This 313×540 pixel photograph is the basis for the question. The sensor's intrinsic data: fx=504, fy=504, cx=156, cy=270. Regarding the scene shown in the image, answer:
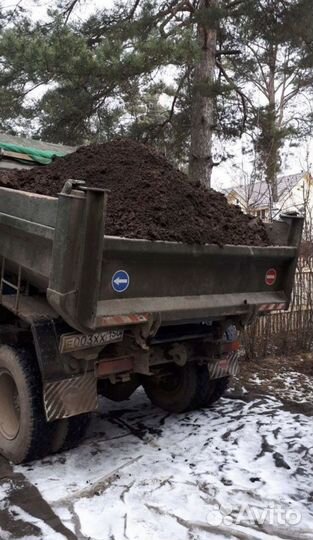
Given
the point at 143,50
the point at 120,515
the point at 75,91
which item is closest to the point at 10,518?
the point at 120,515

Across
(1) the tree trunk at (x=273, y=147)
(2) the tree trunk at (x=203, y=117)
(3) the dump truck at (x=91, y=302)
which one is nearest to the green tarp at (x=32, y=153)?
(3) the dump truck at (x=91, y=302)

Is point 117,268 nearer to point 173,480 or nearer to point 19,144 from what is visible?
point 173,480

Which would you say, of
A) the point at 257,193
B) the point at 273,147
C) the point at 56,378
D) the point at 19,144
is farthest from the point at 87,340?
A: the point at 273,147

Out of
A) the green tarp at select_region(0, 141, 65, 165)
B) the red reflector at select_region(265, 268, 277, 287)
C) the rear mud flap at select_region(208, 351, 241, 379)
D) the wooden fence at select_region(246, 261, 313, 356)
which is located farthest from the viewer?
the wooden fence at select_region(246, 261, 313, 356)

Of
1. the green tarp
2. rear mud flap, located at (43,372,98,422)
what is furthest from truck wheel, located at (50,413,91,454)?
the green tarp

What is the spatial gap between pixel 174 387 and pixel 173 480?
154 cm

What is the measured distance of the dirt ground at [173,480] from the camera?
2.91 m

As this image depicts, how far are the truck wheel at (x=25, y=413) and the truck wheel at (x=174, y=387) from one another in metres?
1.34

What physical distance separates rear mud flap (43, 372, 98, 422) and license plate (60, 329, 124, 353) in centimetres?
32

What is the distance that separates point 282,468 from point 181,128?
9.39 meters

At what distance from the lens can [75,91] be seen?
10.0m

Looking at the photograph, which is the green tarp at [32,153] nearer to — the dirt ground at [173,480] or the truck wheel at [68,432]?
the dirt ground at [173,480]

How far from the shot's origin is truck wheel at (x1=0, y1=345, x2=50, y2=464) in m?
3.69

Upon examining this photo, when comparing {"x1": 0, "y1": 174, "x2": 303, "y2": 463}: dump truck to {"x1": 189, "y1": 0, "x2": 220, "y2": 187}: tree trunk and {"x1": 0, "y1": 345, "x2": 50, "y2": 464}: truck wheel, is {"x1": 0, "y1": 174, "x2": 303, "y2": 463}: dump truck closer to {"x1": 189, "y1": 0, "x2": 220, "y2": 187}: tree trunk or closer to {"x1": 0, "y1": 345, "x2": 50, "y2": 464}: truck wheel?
{"x1": 0, "y1": 345, "x2": 50, "y2": 464}: truck wheel
